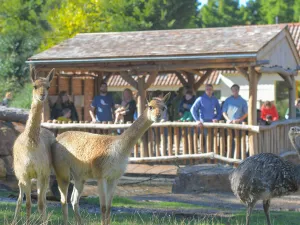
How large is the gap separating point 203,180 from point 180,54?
13.3 feet

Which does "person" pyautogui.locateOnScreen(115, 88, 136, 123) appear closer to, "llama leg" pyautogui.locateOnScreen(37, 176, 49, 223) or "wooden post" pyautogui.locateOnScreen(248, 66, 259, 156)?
"wooden post" pyautogui.locateOnScreen(248, 66, 259, 156)

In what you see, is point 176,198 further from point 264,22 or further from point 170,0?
point 264,22

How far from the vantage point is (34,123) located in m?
10.1

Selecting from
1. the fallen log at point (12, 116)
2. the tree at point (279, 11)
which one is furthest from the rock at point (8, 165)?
the tree at point (279, 11)

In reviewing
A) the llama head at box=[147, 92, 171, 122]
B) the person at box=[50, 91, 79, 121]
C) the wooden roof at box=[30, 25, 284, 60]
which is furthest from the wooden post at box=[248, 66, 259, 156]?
the llama head at box=[147, 92, 171, 122]

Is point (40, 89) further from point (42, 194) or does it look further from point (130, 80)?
point (130, 80)

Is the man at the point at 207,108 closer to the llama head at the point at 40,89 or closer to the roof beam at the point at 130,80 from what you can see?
the roof beam at the point at 130,80

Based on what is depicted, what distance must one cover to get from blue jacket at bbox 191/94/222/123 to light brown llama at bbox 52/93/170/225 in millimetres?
7765

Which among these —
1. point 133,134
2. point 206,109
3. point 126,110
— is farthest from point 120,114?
point 133,134

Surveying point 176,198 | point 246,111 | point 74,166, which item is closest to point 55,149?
point 74,166

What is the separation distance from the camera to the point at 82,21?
41.6 meters

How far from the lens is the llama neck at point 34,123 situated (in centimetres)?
1007

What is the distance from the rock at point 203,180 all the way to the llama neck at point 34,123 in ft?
21.8

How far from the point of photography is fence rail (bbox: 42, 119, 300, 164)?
18578 millimetres
